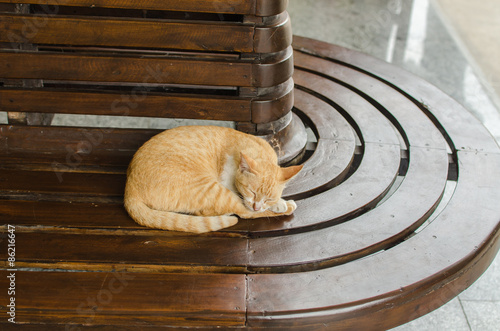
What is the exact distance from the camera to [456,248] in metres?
1.75

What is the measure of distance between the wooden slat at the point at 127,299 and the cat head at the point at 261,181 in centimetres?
34

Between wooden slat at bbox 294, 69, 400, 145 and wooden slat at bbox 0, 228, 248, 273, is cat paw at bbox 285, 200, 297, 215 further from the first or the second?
wooden slat at bbox 294, 69, 400, 145

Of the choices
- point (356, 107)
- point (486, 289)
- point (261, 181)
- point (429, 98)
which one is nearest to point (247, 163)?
point (261, 181)

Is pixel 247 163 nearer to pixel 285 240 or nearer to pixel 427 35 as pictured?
pixel 285 240

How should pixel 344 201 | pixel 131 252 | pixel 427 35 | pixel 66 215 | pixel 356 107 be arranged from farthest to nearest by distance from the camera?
pixel 427 35 → pixel 356 107 → pixel 344 201 → pixel 66 215 → pixel 131 252

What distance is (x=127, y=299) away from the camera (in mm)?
1558

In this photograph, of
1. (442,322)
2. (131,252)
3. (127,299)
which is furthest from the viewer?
(442,322)

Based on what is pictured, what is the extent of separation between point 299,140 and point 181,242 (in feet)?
2.61

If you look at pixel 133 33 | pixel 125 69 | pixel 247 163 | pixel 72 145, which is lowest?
pixel 72 145

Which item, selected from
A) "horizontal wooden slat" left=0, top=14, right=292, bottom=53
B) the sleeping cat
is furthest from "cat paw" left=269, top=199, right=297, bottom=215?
"horizontal wooden slat" left=0, top=14, right=292, bottom=53

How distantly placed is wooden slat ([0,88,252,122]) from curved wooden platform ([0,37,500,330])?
4.4 inches

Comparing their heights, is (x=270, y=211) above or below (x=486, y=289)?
above

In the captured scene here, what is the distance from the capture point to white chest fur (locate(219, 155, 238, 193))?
2039 mm

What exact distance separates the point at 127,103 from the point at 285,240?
0.85 meters
